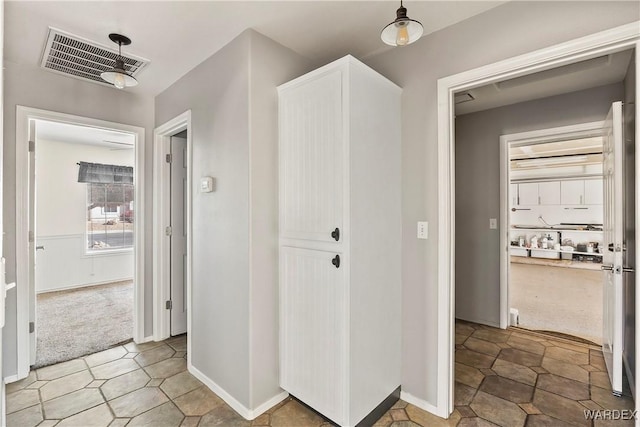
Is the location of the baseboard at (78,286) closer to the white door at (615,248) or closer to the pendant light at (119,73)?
the pendant light at (119,73)

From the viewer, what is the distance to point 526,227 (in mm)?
9023

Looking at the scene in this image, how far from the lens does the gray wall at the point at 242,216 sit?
2104 millimetres

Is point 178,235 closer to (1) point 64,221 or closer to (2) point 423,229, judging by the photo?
(2) point 423,229

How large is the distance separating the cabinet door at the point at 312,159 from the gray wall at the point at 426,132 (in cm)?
62

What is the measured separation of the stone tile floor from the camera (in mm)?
2053

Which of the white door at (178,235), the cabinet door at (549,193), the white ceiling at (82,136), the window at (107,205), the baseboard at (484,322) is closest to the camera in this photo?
the white door at (178,235)

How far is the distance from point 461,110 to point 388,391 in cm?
305

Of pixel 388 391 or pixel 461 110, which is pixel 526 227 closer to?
pixel 461 110

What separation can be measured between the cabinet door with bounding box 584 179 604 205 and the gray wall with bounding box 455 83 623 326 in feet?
21.5

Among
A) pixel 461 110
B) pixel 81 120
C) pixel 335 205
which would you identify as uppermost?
pixel 461 110

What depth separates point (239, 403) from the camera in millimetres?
2148

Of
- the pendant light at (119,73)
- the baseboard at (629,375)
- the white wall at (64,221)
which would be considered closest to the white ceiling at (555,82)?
the baseboard at (629,375)

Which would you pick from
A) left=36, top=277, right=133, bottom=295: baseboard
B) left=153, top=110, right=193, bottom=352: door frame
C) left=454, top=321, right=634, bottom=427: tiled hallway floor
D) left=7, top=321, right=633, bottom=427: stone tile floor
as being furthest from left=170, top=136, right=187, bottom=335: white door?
left=36, top=277, right=133, bottom=295: baseboard

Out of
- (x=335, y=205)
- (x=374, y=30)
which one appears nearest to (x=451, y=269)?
(x=335, y=205)
